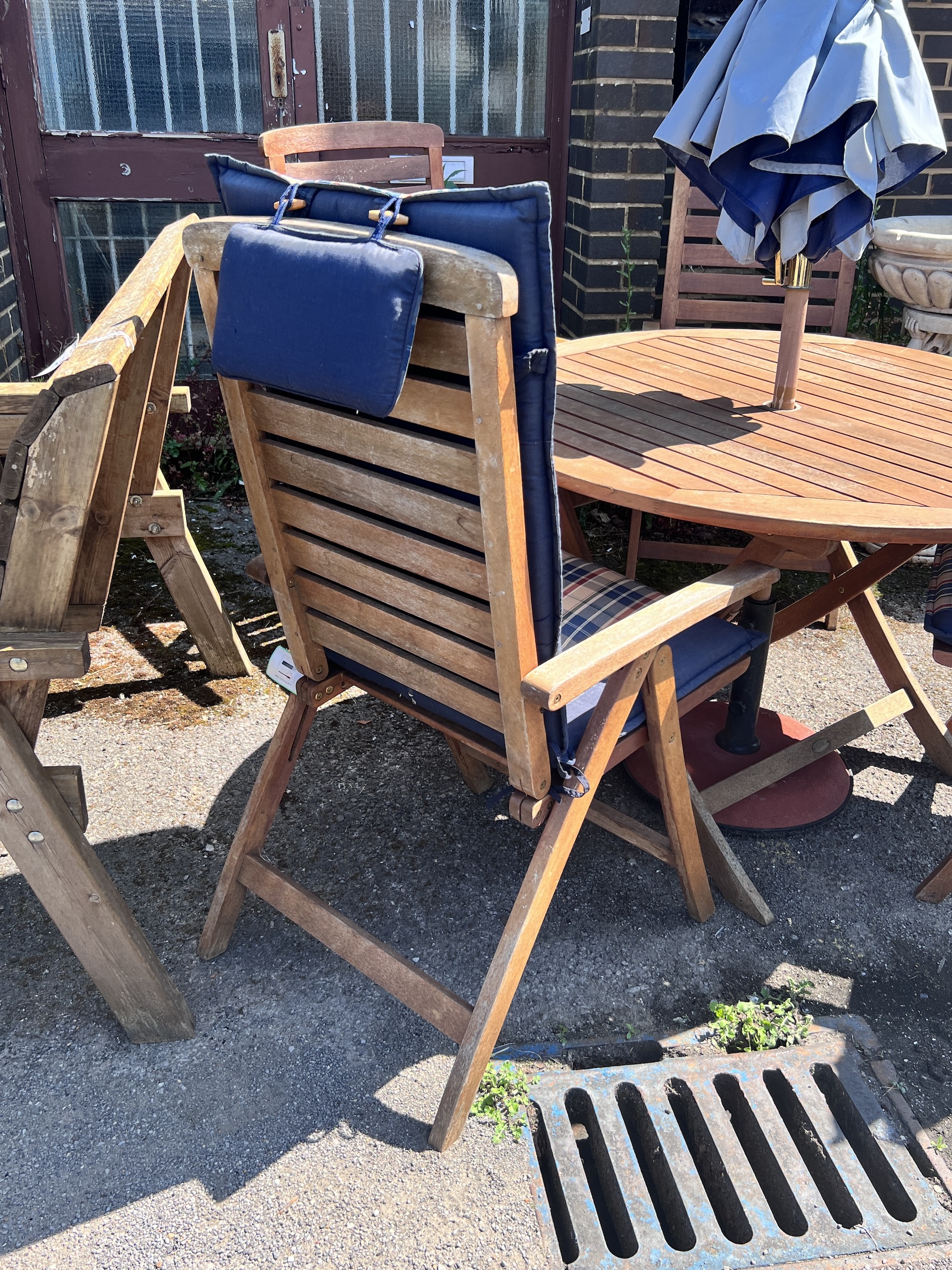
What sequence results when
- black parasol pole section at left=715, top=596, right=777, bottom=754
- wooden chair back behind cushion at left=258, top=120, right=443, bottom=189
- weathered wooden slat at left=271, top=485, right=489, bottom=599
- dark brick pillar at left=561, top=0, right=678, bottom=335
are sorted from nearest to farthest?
weathered wooden slat at left=271, top=485, right=489, bottom=599
black parasol pole section at left=715, top=596, right=777, bottom=754
wooden chair back behind cushion at left=258, top=120, right=443, bottom=189
dark brick pillar at left=561, top=0, right=678, bottom=335

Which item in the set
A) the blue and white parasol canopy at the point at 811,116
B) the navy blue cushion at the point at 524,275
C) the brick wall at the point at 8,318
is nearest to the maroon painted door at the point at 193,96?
the brick wall at the point at 8,318

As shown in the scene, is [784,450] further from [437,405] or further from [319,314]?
[319,314]

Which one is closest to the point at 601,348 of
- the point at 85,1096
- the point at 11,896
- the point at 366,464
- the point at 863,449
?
the point at 863,449

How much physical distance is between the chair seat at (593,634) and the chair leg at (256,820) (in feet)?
0.53

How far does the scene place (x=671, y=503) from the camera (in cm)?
187

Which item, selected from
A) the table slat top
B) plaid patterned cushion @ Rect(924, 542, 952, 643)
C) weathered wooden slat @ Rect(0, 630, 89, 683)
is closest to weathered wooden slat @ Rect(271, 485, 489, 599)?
weathered wooden slat @ Rect(0, 630, 89, 683)

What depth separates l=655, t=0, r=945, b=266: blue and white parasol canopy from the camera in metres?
2.01

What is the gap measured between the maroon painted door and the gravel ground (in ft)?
7.78

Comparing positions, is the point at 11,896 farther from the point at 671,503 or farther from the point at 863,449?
the point at 863,449

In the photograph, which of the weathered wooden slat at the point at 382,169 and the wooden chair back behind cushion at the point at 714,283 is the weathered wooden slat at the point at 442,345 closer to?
the weathered wooden slat at the point at 382,169

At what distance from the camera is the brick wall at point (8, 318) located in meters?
4.12

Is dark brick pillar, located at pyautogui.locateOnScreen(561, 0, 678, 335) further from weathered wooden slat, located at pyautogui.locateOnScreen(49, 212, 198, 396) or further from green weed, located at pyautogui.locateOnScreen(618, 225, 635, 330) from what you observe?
weathered wooden slat, located at pyautogui.locateOnScreen(49, 212, 198, 396)

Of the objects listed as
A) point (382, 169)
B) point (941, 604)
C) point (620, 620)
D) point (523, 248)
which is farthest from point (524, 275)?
point (382, 169)

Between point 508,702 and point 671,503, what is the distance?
566 millimetres
